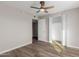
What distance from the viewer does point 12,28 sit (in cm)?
324

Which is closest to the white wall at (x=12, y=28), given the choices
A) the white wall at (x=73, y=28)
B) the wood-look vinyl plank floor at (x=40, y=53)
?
the wood-look vinyl plank floor at (x=40, y=53)

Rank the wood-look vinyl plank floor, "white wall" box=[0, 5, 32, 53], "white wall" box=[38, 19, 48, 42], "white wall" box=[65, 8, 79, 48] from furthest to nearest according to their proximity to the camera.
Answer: "white wall" box=[38, 19, 48, 42]
"white wall" box=[65, 8, 79, 48]
"white wall" box=[0, 5, 32, 53]
the wood-look vinyl plank floor

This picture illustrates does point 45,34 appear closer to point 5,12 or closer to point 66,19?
point 66,19

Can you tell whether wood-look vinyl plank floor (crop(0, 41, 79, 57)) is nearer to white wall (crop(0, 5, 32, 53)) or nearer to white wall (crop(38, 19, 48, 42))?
white wall (crop(0, 5, 32, 53))

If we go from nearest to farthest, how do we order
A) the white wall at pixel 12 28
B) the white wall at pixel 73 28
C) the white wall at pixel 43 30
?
the white wall at pixel 12 28, the white wall at pixel 73 28, the white wall at pixel 43 30

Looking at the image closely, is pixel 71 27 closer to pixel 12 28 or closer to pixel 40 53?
pixel 40 53

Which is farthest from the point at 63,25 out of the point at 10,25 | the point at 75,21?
the point at 10,25

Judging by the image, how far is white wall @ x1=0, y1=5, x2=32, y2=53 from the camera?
2.86m

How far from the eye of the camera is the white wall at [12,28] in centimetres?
286

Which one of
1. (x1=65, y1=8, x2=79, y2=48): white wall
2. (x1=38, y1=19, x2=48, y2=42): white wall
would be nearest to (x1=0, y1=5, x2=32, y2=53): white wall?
(x1=38, y1=19, x2=48, y2=42): white wall

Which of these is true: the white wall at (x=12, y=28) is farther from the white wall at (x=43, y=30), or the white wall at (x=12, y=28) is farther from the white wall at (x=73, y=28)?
the white wall at (x=73, y=28)

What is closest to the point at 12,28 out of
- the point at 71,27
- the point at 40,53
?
the point at 40,53

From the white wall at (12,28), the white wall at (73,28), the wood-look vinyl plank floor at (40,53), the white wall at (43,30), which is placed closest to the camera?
the wood-look vinyl plank floor at (40,53)

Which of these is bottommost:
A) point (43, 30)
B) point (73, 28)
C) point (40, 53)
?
point (40, 53)
